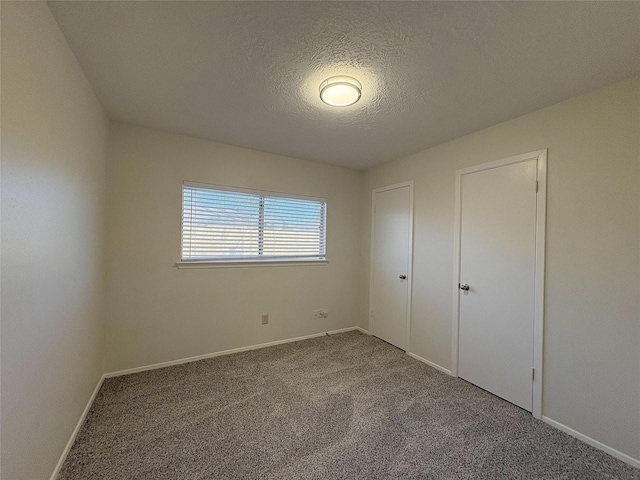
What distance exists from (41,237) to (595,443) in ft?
11.7

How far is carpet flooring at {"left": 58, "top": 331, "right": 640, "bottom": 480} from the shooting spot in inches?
62.8

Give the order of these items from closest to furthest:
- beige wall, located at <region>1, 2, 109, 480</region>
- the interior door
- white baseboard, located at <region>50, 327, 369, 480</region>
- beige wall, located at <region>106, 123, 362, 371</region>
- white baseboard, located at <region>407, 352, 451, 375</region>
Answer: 1. beige wall, located at <region>1, 2, 109, 480</region>
2. white baseboard, located at <region>50, 327, 369, 480</region>
3. the interior door
4. beige wall, located at <region>106, 123, 362, 371</region>
5. white baseboard, located at <region>407, 352, 451, 375</region>

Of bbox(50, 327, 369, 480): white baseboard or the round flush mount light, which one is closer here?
bbox(50, 327, 369, 480): white baseboard

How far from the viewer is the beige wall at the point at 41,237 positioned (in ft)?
3.49

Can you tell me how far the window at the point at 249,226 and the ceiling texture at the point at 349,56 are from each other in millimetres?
917

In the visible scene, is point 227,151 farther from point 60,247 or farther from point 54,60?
point 60,247

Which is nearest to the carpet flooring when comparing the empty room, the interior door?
the empty room

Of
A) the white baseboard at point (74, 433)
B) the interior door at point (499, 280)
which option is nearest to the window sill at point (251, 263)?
the white baseboard at point (74, 433)

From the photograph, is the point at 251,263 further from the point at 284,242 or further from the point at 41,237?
the point at 41,237

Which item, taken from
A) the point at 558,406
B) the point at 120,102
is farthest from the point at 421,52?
the point at 558,406

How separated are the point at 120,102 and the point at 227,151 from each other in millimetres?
1088

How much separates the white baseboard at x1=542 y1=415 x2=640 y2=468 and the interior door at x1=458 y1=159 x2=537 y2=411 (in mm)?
165

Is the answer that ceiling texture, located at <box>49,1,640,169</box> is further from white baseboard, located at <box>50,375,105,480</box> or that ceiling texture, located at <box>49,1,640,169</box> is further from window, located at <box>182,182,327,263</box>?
white baseboard, located at <box>50,375,105,480</box>

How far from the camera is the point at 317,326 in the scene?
150 inches
